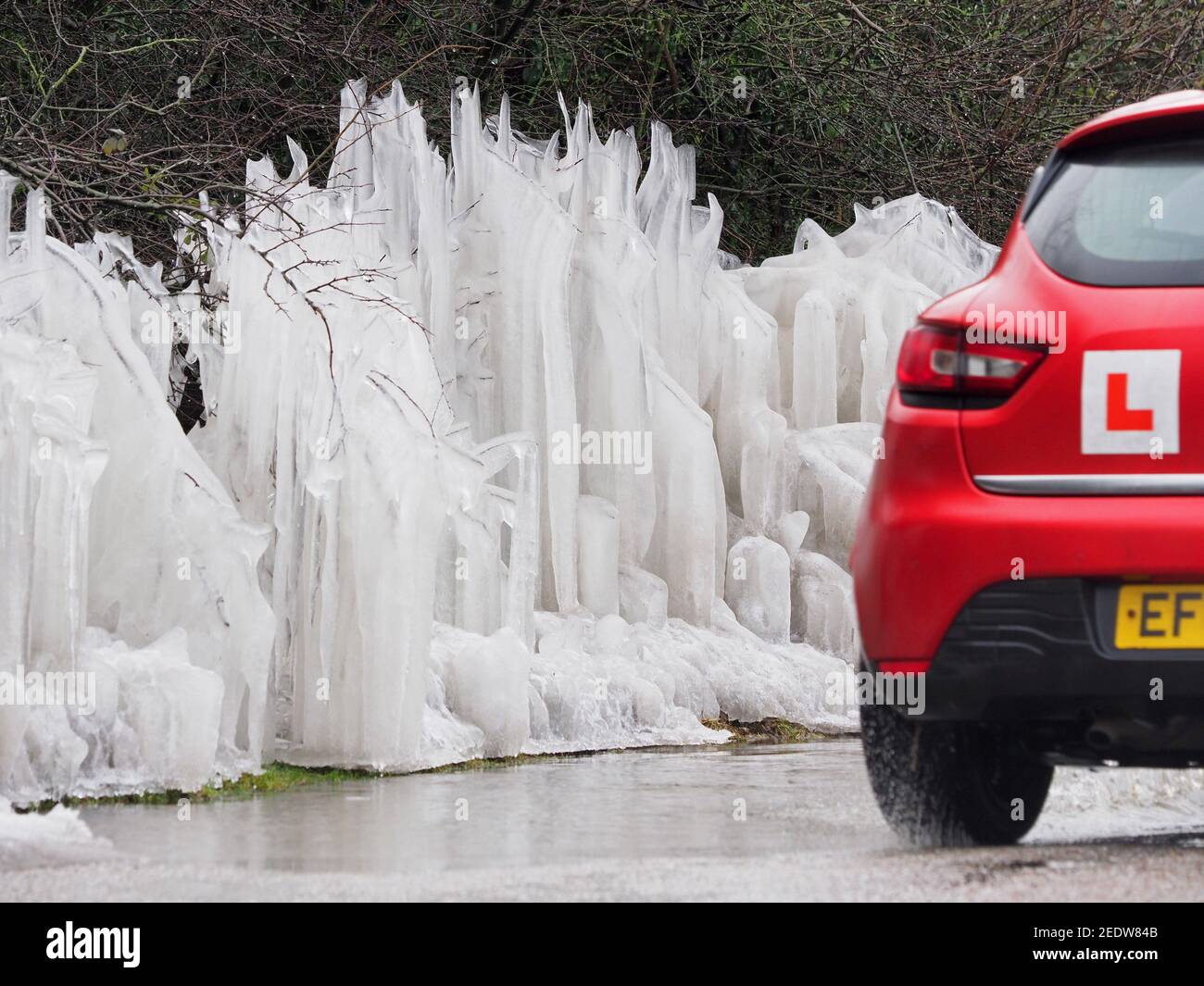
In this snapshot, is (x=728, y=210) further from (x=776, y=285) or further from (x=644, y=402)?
(x=644, y=402)

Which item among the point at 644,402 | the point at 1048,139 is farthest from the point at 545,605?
the point at 1048,139

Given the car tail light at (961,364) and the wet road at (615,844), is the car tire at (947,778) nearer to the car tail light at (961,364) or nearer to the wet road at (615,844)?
the wet road at (615,844)

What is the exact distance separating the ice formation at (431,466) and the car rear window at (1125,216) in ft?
10.4

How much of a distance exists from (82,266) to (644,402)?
10.0 ft

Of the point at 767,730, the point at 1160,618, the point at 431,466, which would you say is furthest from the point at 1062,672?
the point at 767,730

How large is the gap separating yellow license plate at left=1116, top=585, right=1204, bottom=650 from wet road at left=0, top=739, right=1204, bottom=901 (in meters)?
0.50

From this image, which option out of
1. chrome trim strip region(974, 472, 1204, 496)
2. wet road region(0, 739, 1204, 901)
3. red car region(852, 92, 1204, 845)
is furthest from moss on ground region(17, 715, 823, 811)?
chrome trim strip region(974, 472, 1204, 496)

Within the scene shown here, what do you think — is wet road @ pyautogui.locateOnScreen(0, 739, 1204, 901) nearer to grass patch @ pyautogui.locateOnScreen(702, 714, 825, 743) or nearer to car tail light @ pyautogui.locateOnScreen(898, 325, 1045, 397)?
car tail light @ pyautogui.locateOnScreen(898, 325, 1045, 397)

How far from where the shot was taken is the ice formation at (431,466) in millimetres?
6406

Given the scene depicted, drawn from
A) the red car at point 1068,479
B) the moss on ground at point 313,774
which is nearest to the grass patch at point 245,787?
the moss on ground at point 313,774

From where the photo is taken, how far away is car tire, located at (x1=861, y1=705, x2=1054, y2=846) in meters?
4.76

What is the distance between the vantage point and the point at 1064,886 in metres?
4.12

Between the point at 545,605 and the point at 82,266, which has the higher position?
the point at 82,266
